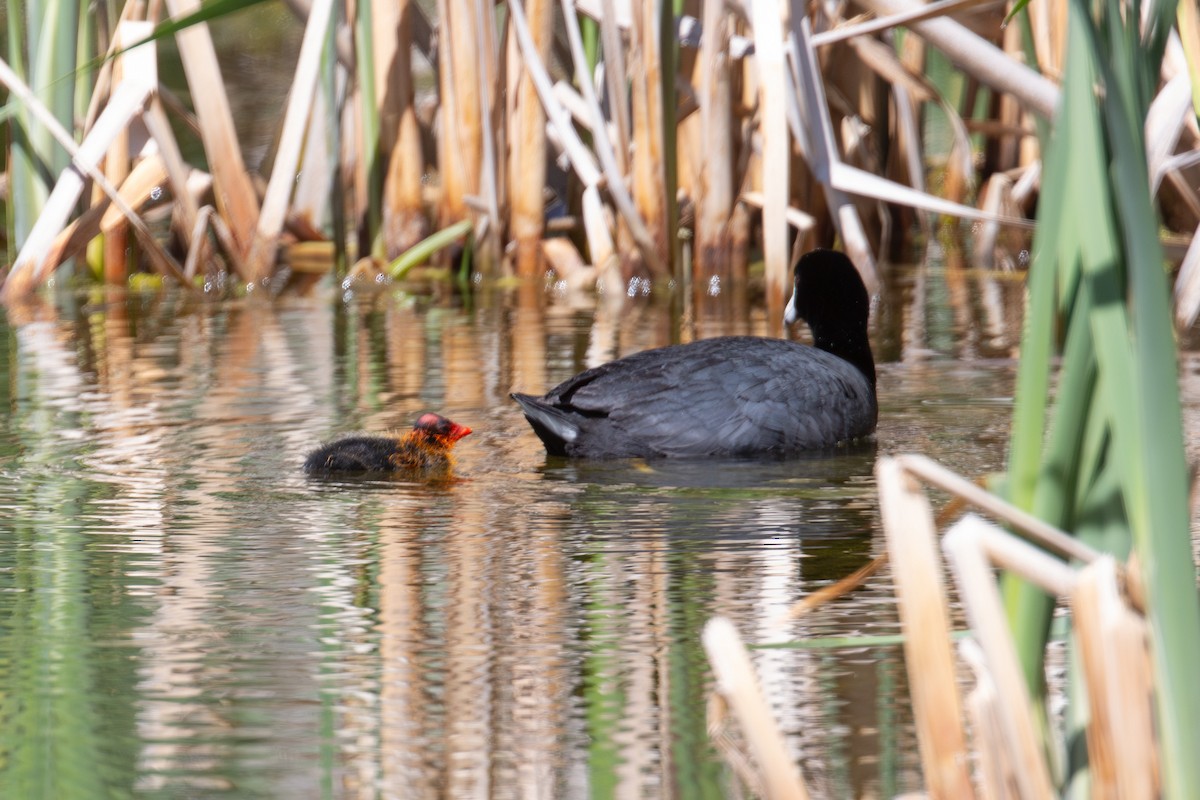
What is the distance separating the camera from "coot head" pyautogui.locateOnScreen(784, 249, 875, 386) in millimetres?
5605

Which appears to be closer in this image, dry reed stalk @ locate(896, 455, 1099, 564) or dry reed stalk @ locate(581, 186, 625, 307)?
dry reed stalk @ locate(896, 455, 1099, 564)

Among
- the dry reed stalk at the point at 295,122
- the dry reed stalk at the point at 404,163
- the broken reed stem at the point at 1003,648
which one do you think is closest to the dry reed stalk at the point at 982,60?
the dry reed stalk at the point at 295,122

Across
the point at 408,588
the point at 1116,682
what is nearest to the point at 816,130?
the point at 408,588

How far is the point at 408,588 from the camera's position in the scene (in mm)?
3461

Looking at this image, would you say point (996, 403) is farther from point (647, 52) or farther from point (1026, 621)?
point (1026, 621)

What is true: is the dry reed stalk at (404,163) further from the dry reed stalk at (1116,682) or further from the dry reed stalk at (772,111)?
the dry reed stalk at (1116,682)

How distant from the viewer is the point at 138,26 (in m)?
7.03

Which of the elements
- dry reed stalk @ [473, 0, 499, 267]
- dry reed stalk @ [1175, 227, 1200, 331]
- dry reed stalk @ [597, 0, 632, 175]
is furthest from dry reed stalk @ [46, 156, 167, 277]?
dry reed stalk @ [1175, 227, 1200, 331]

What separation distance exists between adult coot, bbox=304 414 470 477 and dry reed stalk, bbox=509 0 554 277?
3.20 meters

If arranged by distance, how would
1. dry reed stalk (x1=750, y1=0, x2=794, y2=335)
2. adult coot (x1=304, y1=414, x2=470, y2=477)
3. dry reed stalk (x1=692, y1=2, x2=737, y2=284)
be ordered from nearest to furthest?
adult coot (x1=304, y1=414, x2=470, y2=477), dry reed stalk (x1=750, y1=0, x2=794, y2=335), dry reed stalk (x1=692, y1=2, x2=737, y2=284)

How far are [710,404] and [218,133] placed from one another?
3.72m

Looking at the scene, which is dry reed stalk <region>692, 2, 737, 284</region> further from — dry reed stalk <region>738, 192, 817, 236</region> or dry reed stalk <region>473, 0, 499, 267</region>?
dry reed stalk <region>473, 0, 499, 267</region>

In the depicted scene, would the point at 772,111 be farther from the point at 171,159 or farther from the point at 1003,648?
the point at 1003,648

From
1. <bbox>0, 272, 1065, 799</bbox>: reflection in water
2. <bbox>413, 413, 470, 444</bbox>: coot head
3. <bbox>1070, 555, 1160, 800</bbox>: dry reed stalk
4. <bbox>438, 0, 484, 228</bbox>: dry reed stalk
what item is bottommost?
<bbox>0, 272, 1065, 799</bbox>: reflection in water
